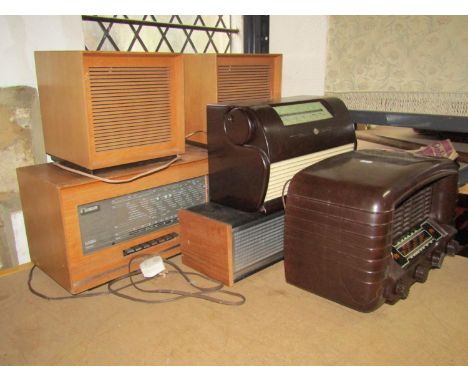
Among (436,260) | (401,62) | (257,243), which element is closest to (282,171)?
(257,243)

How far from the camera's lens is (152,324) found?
0.84 metres

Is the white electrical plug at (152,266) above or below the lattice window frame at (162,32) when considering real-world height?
below

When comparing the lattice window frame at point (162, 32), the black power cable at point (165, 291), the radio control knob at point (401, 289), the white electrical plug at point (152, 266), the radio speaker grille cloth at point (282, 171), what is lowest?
the black power cable at point (165, 291)

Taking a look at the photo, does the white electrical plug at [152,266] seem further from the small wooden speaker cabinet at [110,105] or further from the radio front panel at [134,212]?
the small wooden speaker cabinet at [110,105]

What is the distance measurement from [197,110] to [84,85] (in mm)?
389

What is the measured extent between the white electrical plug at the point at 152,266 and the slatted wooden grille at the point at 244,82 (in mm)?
488

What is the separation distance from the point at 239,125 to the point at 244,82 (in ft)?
1.18

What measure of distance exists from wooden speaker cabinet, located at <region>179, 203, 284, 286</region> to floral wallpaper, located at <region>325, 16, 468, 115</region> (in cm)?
59

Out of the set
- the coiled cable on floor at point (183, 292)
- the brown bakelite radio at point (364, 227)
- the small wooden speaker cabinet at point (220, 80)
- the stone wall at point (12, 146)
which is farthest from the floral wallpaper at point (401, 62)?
the stone wall at point (12, 146)

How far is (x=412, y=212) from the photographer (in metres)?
0.94

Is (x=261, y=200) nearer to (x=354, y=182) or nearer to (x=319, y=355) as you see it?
(x=354, y=182)

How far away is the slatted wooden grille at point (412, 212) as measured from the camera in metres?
0.88

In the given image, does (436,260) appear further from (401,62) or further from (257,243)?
(401,62)
